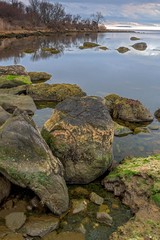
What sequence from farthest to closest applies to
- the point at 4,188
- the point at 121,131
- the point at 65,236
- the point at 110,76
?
the point at 110,76
the point at 121,131
the point at 4,188
the point at 65,236

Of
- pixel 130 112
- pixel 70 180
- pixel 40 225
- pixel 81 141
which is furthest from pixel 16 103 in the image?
pixel 40 225

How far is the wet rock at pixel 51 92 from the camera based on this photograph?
75.8ft

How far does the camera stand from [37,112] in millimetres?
20125

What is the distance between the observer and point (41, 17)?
123 meters

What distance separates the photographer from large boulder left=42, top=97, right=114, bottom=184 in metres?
10.9

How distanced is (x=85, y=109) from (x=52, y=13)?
415 ft

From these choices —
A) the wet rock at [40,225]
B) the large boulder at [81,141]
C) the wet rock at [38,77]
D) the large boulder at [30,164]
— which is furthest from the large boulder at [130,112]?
the wet rock at [38,77]

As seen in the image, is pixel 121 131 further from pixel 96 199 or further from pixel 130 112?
pixel 96 199

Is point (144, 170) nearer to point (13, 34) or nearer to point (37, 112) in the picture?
point (37, 112)

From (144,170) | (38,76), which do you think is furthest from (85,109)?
(38,76)

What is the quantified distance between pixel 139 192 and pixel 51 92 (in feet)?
47.8

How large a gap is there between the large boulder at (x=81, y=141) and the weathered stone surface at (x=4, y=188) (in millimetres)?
2180

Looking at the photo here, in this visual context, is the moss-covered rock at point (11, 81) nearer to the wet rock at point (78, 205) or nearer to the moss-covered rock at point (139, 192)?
the moss-covered rock at point (139, 192)

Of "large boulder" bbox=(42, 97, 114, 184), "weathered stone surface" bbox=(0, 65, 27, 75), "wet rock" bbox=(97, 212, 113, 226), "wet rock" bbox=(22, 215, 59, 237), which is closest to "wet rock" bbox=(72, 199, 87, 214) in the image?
"wet rock" bbox=(97, 212, 113, 226)
